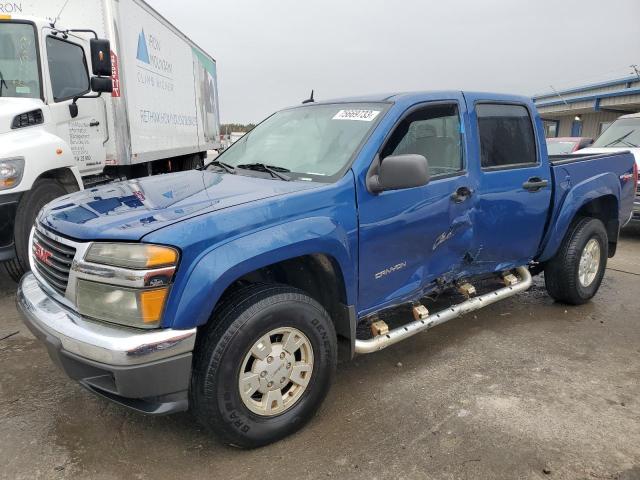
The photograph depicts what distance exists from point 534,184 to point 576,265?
1.07 metres

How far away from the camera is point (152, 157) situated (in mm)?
7926

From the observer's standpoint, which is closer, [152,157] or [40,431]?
[40,431]

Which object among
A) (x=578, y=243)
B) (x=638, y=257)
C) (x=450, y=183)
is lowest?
(x=638, y=257)

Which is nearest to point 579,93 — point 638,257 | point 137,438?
point 638,257

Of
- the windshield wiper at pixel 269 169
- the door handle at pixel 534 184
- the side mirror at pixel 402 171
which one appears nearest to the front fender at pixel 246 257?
the side mirror at pixel 402 171

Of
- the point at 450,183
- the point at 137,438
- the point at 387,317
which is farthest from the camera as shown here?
the point at 387,317

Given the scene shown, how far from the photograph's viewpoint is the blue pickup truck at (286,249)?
84.4 inches

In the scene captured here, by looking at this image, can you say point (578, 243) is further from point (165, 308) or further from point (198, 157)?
point (198, 157)

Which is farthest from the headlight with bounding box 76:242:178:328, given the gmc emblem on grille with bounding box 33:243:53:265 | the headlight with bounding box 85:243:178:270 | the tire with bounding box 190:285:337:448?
the gmc emblem on grille with bounding box 33:243:53:265

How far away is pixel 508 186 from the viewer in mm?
→ 3715

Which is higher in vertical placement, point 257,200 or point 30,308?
point 257,200

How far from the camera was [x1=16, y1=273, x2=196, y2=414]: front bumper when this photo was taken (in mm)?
2086

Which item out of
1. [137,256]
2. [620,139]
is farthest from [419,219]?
[620,139]

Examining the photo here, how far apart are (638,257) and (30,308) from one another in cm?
721
